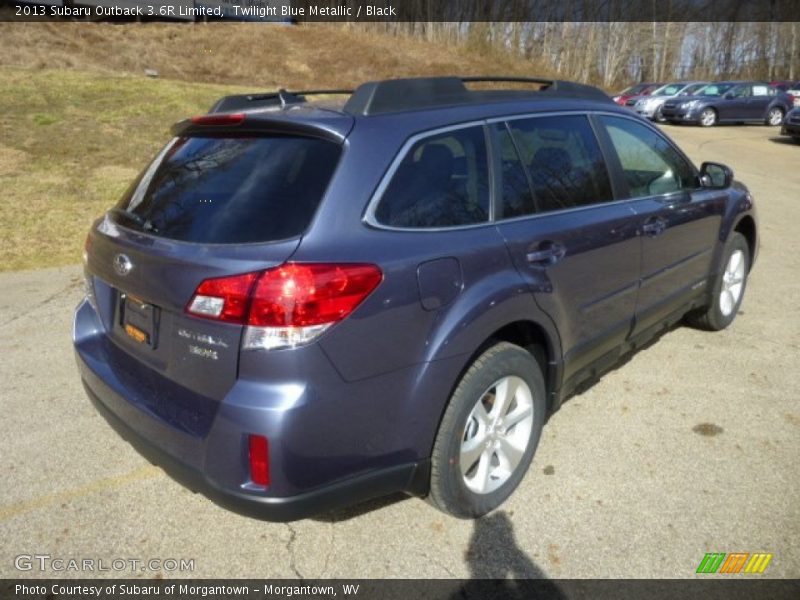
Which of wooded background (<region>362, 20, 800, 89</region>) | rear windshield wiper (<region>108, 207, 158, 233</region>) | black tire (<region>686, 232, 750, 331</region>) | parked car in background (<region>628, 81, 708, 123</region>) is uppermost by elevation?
wooded background (<region>362, 20, 800, 89</region>)

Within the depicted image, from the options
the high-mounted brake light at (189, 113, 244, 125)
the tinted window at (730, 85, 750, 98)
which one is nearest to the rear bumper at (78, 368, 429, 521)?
the high-mounted brake light at (189, 113, 244, 125)

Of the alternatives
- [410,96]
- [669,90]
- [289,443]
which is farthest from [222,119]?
[669,90]

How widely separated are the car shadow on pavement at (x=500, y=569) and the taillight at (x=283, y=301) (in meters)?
1.18

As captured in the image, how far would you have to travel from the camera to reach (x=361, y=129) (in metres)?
2.35

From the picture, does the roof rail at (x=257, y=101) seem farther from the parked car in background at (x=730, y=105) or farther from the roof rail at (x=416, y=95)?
the parked car in background at (x=730, y=105)

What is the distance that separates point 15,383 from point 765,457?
4.33m

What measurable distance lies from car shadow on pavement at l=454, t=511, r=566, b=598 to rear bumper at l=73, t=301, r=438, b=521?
1.28 feet

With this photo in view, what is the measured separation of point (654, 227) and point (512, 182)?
1232 mm

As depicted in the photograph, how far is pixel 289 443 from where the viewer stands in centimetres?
204

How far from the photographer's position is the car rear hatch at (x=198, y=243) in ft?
6.97

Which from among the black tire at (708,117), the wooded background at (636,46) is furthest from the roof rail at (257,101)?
the wooded background at (636,46)

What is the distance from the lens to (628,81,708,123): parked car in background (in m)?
26.0

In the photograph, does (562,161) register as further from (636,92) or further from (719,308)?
(636,92)

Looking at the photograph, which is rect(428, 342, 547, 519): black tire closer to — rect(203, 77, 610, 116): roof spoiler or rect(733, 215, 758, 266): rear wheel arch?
rect(203, 77, 610, 116): roof spoiler
